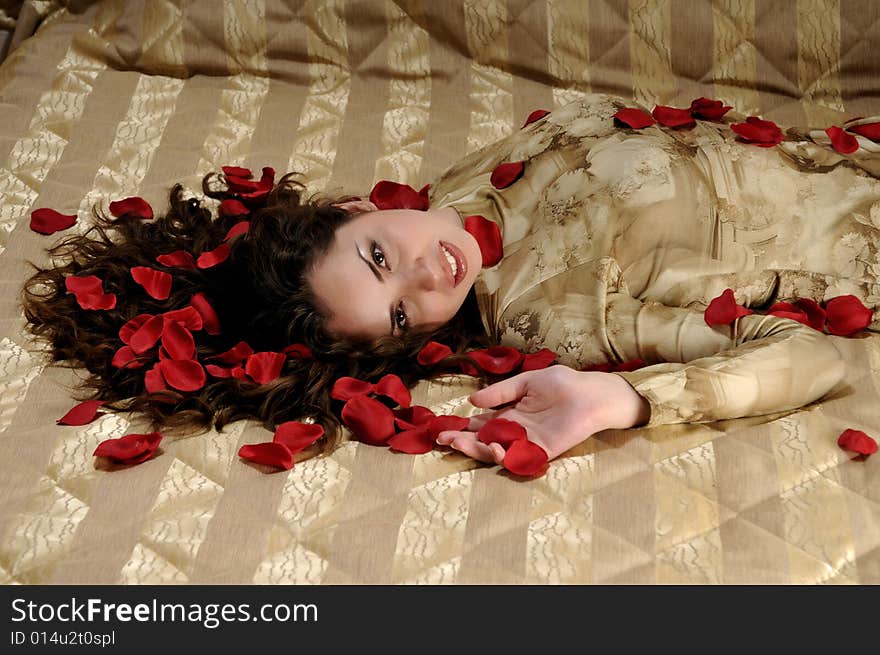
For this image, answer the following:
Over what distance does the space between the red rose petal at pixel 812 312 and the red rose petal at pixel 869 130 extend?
0.39 metres

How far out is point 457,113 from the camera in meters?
2.31

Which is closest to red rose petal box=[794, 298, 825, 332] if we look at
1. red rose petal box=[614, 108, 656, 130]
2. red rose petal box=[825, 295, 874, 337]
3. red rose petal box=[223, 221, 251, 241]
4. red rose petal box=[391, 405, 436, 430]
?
red rose petal box=[825, 295, 874, 337]

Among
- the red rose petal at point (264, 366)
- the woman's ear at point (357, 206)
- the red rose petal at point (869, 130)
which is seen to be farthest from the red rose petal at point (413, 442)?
the red rose petal at point (869, 130)

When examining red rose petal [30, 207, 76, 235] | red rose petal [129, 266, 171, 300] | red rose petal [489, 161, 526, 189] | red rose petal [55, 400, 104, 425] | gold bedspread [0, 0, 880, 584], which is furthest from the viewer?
red rose petal [30, 207, 76, 235]

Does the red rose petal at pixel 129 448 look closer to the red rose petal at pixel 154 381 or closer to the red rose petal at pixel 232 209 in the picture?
the red rose petal at pixel 154 381

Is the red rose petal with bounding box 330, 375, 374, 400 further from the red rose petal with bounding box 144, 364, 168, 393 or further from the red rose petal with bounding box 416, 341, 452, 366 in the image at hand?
the red rose petal with bounding box 144, 364, 168, 393

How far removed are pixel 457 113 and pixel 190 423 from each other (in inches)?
41.9

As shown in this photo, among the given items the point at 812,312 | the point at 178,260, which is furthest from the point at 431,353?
the point at 812,312

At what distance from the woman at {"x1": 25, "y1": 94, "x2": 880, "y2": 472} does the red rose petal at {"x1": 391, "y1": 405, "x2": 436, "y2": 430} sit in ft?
0.21

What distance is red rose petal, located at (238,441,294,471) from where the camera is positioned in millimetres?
1402

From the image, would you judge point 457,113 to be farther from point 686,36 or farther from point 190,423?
point 190,423

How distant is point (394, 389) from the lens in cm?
154

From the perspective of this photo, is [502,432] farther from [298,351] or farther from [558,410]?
[298,351]
